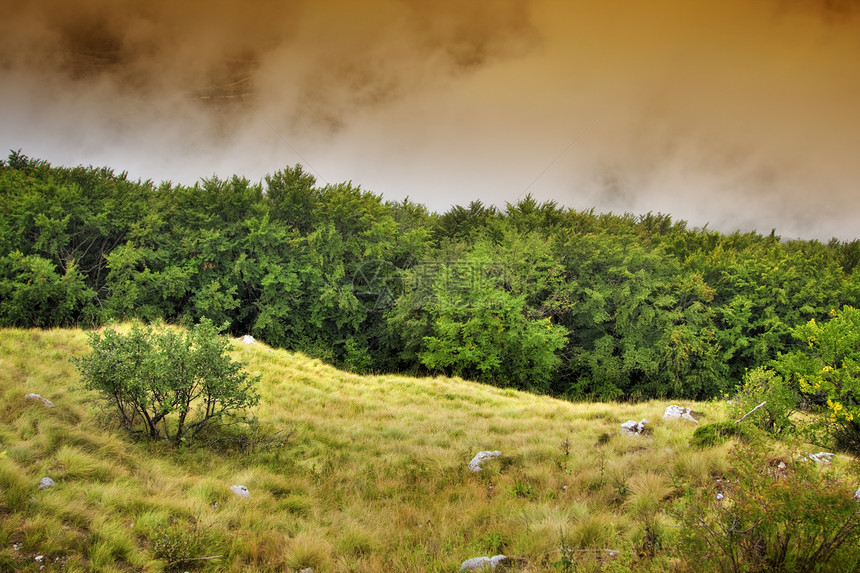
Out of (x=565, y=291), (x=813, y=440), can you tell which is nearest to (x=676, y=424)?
(x=813, y=440)

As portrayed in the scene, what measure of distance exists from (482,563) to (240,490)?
4025mm

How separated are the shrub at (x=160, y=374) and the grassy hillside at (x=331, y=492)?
1.81 feet

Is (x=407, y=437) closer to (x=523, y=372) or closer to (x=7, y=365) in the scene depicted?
(x=7, y=365)

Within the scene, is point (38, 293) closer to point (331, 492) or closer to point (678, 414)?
point (331, 492)

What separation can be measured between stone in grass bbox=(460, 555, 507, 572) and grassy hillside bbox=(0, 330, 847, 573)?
19 centimetres

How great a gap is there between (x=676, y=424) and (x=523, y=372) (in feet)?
48.8

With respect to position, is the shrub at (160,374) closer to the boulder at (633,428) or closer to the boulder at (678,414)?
the boulder at (633,428)

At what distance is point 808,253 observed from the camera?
3136 cm

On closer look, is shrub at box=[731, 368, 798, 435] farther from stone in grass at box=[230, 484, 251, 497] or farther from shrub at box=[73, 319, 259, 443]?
shrub at box=[73, 319, 259, 443]

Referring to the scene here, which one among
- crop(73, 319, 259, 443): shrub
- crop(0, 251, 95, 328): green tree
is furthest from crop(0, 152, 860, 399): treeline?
crop(73, 319, 259, 443): shrub

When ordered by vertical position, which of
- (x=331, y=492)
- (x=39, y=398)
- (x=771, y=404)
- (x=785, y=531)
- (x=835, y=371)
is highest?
(x=835, y=371)

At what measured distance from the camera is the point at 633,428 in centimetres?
943

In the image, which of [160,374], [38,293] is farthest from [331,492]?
[38,293]

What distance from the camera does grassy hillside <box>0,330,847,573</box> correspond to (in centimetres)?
442
